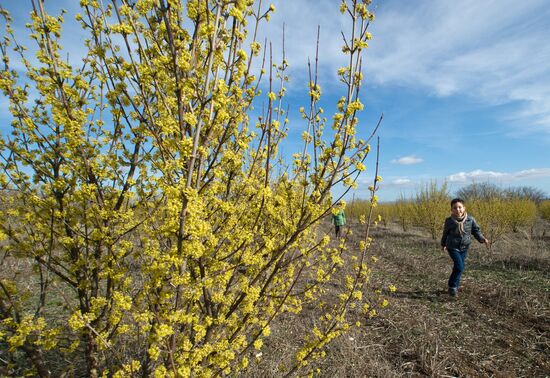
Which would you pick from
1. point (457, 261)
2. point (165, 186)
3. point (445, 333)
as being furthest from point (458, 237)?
point (165, 186)

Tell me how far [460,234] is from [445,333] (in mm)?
2213

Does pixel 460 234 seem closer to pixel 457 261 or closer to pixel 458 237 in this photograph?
pixel 458 237

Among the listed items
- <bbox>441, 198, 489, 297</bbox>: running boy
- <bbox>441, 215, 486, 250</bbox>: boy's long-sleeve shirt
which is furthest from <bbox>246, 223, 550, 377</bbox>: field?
<bbox>441, 215, 486, 250</bbox>: boy's long-sleeve shirt

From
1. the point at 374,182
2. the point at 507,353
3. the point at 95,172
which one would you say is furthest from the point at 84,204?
the point at 507,353

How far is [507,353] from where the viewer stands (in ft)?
13.6

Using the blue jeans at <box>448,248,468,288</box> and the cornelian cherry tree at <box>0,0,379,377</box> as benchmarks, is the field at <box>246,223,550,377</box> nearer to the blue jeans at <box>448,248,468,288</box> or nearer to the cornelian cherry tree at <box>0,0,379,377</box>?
the blue jeans at <box>448,248,468,288</box>

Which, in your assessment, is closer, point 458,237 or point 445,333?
point 445,333

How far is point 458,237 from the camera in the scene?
6051 mm

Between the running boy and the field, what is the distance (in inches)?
25.0

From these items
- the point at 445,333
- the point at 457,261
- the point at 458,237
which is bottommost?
the point at 445,333

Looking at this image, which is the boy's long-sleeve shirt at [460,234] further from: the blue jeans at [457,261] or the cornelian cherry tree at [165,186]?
the cornelian cherry tree at [165,186]

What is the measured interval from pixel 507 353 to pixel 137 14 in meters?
6.01

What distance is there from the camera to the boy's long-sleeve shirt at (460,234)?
19.8ft

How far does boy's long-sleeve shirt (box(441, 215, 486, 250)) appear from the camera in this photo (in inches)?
237
